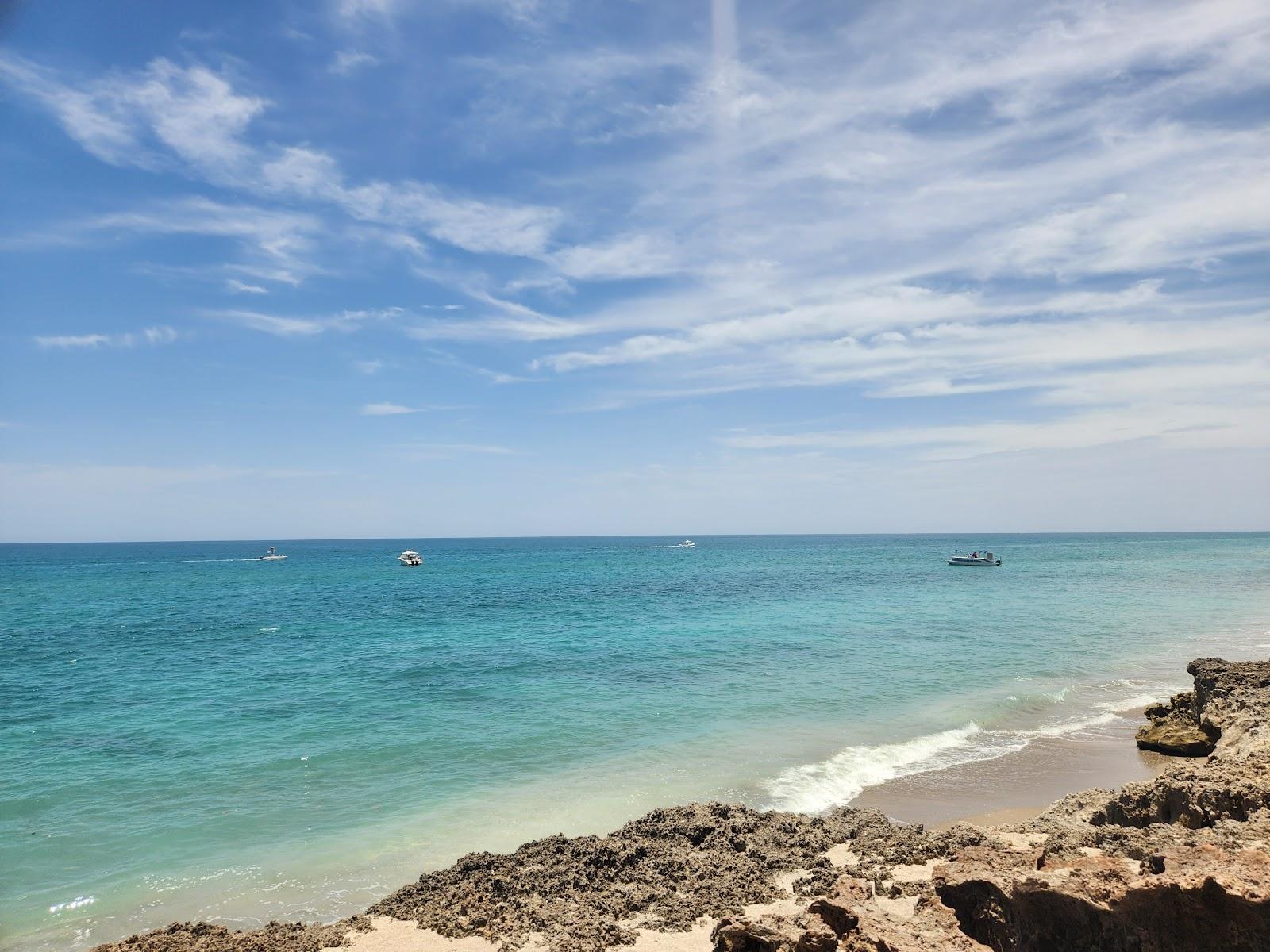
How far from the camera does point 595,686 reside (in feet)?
71.3

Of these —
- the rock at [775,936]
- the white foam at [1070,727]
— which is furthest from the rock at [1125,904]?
the white foam at [1070,727]

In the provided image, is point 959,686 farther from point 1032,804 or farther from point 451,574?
point 451,574

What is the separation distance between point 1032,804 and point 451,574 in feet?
248

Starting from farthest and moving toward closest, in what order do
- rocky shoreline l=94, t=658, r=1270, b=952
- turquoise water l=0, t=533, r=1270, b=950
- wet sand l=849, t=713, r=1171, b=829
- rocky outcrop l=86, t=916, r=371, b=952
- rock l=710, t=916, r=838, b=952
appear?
1. wet sand l=849, t=713, r=1171, b=829
2. turquoise water l=0, t=533, r=1270, b=950
3. rocky outcrop l=86, t=916, r=371, b=952
4. rock l=710, t=916, r=838, b=952
5. rocky shoreline l=94, t=658, r=1270, b=952

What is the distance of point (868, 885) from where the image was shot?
7984 millimetres

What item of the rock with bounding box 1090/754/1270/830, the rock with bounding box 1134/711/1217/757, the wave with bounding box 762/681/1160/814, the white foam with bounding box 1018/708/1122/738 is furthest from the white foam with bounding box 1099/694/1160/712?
the rock with bounding box 1090/754/1270/830

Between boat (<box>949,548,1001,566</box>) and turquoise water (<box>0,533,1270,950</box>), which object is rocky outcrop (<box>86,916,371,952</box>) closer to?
turquoise water (<box>0,533,1270,950</box>)

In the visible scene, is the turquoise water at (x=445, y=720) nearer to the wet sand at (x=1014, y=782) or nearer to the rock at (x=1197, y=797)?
the wet sand at (x=1014, y=782)

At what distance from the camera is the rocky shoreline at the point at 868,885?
5.27 metres

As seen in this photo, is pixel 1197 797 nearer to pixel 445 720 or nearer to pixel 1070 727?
pixel 1070 727

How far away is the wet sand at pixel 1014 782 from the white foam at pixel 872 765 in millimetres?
306

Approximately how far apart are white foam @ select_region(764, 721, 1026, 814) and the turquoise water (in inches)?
3.2

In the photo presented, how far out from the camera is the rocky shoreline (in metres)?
5.27

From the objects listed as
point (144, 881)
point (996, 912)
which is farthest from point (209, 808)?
point (996, 912)
